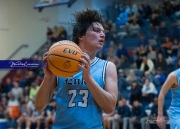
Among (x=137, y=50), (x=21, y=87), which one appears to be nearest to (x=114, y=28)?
(x=137, y=50)

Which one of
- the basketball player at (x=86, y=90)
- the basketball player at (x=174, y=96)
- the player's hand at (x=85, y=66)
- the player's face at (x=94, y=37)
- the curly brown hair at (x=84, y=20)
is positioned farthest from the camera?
the basketball player at (x=174, y=96)

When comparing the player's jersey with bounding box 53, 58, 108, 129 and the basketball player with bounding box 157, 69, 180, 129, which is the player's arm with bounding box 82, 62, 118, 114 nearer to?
the player's jersey with bounding box 53, 58, 108, 129

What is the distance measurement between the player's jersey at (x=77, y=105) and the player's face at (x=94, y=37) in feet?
0.63

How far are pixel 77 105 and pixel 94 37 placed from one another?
51 cm

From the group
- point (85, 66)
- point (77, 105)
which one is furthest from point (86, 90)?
point (85, 66)

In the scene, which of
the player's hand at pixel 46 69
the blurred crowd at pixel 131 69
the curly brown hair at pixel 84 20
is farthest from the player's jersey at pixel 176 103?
the blurred crowd at pixel 131 69

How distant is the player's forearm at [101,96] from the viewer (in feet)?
8.48

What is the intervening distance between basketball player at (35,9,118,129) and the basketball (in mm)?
59

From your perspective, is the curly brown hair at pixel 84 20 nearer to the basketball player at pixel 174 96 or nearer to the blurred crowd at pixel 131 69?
the basketball player at pixel 174 96

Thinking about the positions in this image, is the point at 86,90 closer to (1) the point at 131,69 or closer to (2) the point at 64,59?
(2) the point at 64,59

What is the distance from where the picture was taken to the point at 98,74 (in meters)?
2.86

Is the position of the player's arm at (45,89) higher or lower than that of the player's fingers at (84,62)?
lower

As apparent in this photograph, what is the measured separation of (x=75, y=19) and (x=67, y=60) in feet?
1.74

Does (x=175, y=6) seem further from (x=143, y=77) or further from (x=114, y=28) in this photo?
(x=143, y=77)
